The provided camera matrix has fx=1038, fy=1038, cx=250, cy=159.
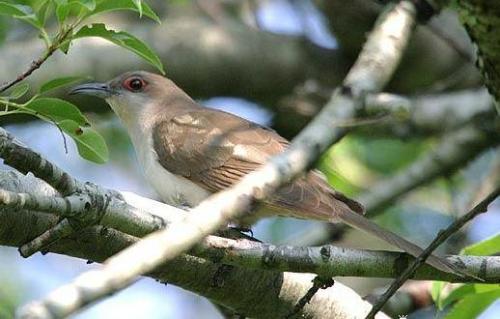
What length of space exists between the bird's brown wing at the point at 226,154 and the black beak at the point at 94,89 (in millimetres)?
672

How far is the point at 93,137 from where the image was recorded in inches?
145

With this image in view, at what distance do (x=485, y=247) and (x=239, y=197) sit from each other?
1970 mm

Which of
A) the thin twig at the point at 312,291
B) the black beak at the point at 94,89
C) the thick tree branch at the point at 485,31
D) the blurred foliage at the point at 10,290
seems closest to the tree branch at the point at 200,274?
the thin twig at the point at 312,291

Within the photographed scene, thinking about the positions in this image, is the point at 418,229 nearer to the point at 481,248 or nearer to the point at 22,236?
the point at 481,248

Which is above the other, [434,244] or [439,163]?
[439,163]

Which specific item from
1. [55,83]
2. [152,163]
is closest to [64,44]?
[55,83]

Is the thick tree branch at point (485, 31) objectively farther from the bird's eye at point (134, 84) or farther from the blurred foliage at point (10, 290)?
the blurred foliage at point (10, 290)

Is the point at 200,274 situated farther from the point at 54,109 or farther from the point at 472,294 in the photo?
the point at 472,294

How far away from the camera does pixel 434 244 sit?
3369 mm

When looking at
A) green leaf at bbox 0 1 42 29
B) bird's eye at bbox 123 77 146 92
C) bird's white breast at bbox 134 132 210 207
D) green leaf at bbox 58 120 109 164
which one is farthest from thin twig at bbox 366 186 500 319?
bird's eye at bbox 123 77 146 92

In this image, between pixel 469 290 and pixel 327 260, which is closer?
pixel 327 260

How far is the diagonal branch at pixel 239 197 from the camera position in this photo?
1891 millimetres

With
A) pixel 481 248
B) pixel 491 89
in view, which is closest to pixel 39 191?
pixel 491 89

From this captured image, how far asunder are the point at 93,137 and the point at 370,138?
4.80m
